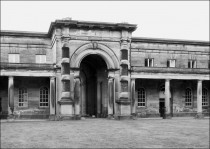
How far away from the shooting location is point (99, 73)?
34.3 meters

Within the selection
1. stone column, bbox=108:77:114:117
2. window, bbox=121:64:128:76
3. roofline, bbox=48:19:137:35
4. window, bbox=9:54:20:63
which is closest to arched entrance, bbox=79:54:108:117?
stone column, bbox=108:77:114:117

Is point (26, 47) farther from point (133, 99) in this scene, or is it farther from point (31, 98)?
point (133, 99)

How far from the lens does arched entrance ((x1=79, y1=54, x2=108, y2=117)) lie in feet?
109

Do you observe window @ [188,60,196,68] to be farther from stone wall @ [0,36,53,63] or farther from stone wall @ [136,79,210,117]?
stone wall @ [0,36,53,63]

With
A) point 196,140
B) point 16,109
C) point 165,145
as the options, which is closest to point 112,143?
point 165,145

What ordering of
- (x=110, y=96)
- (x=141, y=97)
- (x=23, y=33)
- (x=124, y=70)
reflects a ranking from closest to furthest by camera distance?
(x=110, y=96), (x=124, y=70), (x=23, y=33), (x=141, y=97)

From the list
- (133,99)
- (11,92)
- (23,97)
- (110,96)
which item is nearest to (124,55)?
(110,96)

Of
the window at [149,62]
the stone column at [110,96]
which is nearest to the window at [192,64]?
the window at [149,62]

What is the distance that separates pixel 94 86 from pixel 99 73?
6.09ft

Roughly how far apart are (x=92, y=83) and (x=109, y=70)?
495cm

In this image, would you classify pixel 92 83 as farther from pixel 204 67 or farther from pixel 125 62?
pixel 204 67

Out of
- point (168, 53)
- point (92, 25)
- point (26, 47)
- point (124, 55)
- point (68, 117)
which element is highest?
point (92, 25)

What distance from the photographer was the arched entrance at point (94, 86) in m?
33.2

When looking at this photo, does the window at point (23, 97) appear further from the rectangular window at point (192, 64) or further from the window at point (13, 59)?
the rectangular window at point (192, 64)
